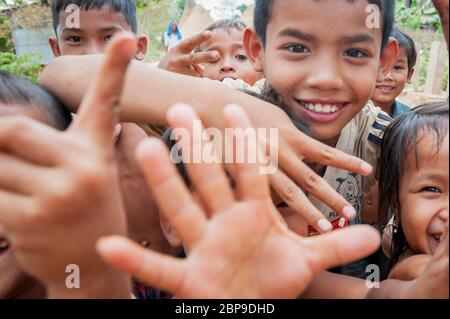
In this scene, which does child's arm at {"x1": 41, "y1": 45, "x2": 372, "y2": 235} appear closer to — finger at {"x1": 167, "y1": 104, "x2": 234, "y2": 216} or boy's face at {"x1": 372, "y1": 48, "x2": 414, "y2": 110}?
finger at {"x1": 167, "y1": 104, "x2": 234, "y2": 216}

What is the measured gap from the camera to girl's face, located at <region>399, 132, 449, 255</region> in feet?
3.99

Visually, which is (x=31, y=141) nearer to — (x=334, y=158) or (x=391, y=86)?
(x=334, y=158)

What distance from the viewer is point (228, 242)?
64 centimetres

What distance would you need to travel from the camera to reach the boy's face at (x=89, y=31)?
205 cm

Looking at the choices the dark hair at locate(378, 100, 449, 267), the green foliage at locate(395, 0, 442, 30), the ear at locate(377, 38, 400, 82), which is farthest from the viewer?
the green foliage at locate(395, 0, 442, 30)

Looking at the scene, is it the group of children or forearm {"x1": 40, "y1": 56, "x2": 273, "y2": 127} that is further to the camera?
forearm {"x1": 40, "y1": 56, "x2": 273, "y2": 127}

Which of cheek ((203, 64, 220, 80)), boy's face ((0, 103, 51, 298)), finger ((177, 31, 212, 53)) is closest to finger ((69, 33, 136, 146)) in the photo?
boy's face ((0, 103, 51, 298))

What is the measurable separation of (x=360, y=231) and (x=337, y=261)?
2.4 inches

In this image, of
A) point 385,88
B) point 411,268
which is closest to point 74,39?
point 411,268

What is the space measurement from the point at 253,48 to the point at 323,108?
1.55 feet

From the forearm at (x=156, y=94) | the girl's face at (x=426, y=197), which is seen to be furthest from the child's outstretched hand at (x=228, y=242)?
the girl's face at (x=426, y=197)

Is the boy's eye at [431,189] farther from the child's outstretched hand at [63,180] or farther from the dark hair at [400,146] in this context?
the child's outstretched hand at [63,180]

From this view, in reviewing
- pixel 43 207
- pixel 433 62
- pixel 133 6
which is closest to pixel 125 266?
pixel 43 207

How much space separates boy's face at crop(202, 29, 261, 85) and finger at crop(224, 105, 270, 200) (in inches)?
100
